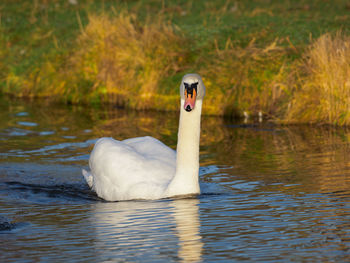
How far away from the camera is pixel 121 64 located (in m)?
19.6

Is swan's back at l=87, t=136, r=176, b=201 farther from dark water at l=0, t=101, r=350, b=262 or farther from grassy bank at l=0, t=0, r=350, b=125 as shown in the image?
grassy bank at l=0, t=0, r=350, b=125

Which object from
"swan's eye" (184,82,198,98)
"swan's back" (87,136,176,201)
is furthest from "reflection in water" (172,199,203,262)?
"swan's eye" (184,82,198,98)

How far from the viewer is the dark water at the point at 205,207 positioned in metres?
6.42

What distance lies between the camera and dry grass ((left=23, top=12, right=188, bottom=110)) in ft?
62.5

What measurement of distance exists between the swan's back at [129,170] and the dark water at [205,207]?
10.4 inches

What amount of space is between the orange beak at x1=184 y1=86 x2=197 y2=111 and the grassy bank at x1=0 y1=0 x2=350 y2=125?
684 centimetres

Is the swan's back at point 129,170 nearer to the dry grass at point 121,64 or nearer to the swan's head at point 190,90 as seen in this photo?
the swan's head at point 190,90

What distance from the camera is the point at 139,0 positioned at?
32.2 m

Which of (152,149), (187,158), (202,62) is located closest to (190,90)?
(187,158)

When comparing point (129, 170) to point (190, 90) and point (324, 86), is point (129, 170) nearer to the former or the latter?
point (190, 90)

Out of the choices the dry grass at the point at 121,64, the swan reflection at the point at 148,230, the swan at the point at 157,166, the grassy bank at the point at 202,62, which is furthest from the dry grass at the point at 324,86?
the swan reflection at the point at 148,230

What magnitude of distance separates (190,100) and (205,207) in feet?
4.34

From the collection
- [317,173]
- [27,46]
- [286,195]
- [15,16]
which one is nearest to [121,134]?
[317,173]

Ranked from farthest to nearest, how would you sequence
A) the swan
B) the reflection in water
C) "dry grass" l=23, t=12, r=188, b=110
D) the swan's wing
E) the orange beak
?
"dry grass" l=23, t=12, r=188, b=110 < the swan's wing < the swan < the orange beak < the reflection in water
